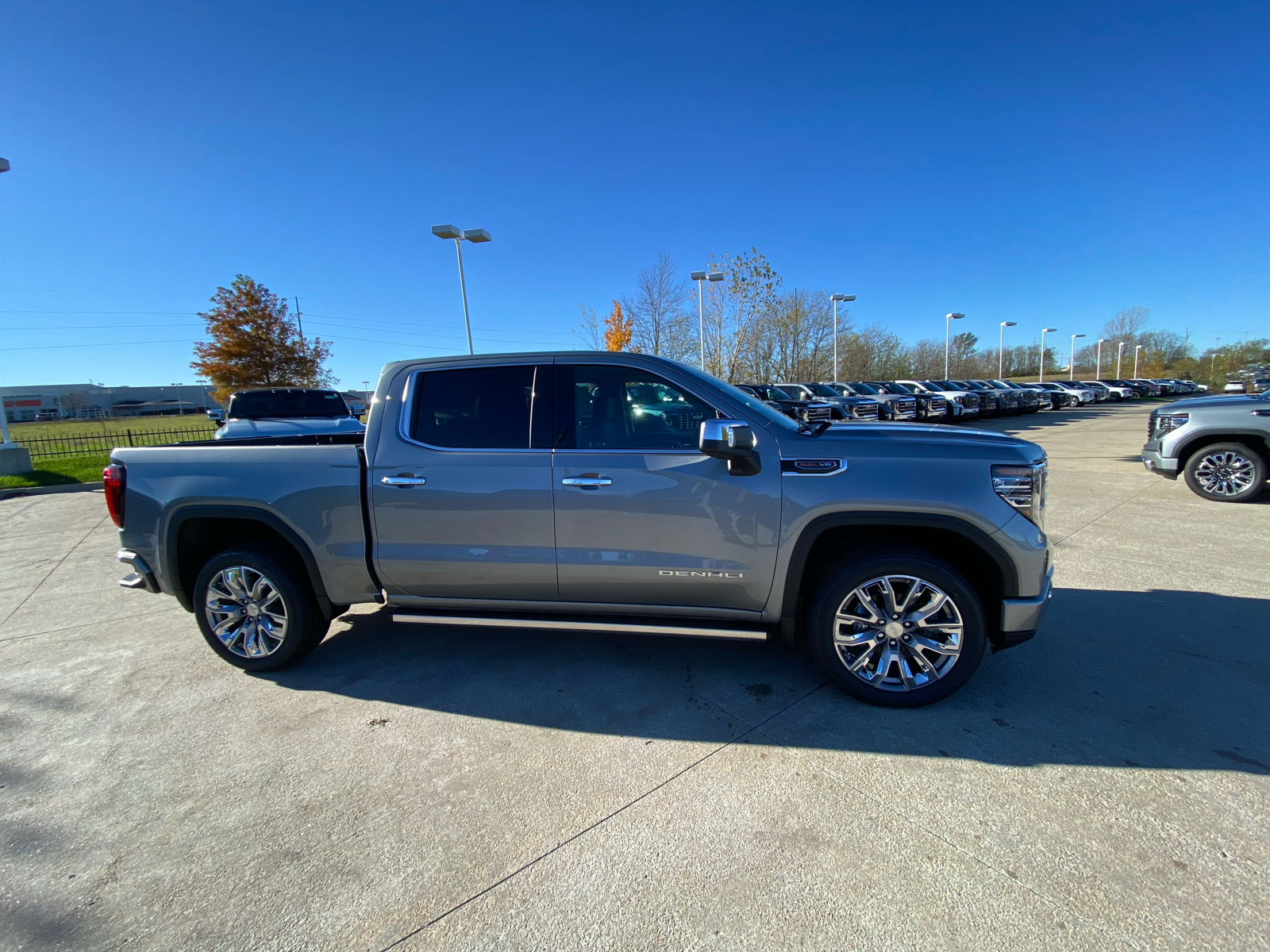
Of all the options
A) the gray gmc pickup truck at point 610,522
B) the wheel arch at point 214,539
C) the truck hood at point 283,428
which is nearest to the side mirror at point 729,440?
the gray gmc pickup truck at point 610,522

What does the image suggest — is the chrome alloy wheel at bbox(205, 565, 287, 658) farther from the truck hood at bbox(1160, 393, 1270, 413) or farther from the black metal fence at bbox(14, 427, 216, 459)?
the black metal fence at bbox(14, 427, 216, 459)

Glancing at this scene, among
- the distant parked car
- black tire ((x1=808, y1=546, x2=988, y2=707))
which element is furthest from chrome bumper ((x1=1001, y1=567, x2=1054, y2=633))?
the distant parked car

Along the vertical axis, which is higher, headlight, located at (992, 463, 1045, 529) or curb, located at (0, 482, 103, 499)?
headlight, located at (992, 463, 1045, 529)

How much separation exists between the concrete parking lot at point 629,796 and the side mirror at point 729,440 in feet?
4.39

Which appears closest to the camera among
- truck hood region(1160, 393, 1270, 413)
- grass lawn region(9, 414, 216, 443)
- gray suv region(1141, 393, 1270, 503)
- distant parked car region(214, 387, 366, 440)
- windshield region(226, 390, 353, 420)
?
gray suv region(1141, 393, 1270, 503)

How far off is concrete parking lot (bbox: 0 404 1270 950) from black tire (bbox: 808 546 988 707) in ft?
0.55

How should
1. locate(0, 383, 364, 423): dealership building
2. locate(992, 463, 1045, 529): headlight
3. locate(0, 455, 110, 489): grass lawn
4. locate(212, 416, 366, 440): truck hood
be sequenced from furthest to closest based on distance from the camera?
locate(0, 383, 364, 423): dealership building
locate(0, 455, 110, 489): grass lawn
locate(212, 416, 366, 440): truck hood
locate(992, 463, 1045, 529): headlight

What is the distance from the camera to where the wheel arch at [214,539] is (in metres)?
3.54

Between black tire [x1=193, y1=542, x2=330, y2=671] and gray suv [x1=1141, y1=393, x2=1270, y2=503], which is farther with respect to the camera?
gray suv [x1=1141, y1=393, x2=1270, y2=503]

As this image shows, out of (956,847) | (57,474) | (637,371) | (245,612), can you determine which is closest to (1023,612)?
(956,847)

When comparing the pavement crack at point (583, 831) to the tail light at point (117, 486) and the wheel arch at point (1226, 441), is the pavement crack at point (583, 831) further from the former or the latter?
the wheel arch at point (1226, 441)

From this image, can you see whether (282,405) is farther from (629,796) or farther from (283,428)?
(629,796)

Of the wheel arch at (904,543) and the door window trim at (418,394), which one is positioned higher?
the door window trim at (418,394)

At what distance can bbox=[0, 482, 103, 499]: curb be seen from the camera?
10.9m
